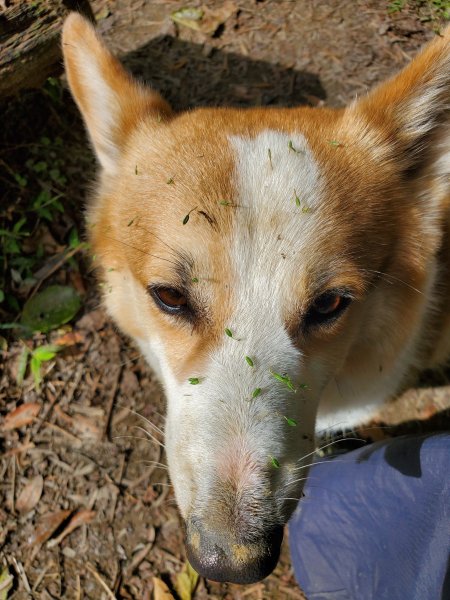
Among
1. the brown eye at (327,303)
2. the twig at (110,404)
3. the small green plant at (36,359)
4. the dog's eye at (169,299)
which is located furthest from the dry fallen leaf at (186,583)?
the brown eye at (327,303)

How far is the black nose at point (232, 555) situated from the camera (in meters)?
1.52

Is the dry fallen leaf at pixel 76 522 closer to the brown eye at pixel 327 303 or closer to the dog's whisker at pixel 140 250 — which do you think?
the dog's whisker at pixel 140 250

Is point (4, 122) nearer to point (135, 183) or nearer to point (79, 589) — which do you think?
point (135, 183)

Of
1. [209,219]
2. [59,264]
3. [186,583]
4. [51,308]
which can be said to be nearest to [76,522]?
[186,583]

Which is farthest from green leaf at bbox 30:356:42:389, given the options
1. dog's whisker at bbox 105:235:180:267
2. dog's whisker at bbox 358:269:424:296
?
dog's whisker at bbox 358:269:424:296

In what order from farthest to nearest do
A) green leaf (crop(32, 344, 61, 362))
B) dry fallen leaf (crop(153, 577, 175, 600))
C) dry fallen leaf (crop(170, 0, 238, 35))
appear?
dry fallen leaf (crop(170, 0, 238, 35)) → green leaf (crop(32, 344, 61, 362)) → dry fallen leaf (crop(153, 577, 175, 600))

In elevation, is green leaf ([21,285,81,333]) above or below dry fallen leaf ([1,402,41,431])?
above

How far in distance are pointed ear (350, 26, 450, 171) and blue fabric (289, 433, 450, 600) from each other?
1.27m

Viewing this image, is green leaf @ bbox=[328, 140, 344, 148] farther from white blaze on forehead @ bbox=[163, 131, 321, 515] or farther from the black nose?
the black nose

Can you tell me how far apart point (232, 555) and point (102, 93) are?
1891 millimetres

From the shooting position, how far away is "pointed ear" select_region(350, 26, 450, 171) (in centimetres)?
193

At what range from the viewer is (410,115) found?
207cm

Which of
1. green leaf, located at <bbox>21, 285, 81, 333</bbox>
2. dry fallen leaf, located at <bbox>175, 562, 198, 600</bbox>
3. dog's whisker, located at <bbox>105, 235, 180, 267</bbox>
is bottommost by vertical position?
dry fallen leaf, located at <bbox>175, 562, 198, 600</bbox>

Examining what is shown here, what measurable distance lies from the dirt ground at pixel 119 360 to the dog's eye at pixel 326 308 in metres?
0.97
